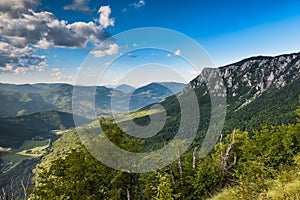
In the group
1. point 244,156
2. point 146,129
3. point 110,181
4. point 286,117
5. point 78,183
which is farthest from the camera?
point 286,117

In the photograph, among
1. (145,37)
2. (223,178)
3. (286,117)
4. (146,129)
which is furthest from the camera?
(286,117)

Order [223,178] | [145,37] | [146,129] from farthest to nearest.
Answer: [223,178] < [146,129] < [145,37]

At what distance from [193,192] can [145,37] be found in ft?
58.0

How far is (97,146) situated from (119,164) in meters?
2.57

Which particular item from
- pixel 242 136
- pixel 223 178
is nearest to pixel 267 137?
pixel 242 136

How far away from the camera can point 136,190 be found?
82.0 feet

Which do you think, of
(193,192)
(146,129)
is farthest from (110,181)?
(193,192)

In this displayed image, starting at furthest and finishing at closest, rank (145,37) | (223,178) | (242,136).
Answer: (242,136)
(223,178)
(145,37)

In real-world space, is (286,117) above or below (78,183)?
below

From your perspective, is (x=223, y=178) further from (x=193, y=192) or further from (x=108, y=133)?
(x=108, y=133)

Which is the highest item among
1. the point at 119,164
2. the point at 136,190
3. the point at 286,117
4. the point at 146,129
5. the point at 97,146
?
the point at 146,129

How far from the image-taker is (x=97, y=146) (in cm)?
2114

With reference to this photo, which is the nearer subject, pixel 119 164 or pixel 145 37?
pixel 145 37

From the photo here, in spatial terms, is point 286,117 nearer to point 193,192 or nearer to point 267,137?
point 267,137
